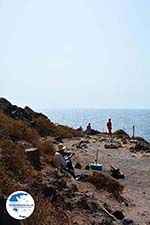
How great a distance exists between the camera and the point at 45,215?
8.26 m

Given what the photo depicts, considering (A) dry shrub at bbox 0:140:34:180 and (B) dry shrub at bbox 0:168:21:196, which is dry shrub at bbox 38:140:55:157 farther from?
(B) dry shrub at bbox 0:168:21:196

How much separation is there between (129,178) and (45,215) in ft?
33.9

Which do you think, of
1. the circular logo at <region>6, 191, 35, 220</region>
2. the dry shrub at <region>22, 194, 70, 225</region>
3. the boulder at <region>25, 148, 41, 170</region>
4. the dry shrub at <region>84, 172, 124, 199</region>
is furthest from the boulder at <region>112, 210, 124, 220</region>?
the circular logo at <region>6, 191, 35, 220</region>

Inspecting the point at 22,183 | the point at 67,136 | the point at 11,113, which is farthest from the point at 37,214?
the point at 67,136

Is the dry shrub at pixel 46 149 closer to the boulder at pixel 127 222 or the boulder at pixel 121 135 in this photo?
the boulder at pixel 127 222

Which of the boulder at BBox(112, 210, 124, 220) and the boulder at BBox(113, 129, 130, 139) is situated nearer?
the boulder at BBox(112, 210, 124, 220)

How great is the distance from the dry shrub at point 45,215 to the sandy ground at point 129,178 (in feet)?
8.35

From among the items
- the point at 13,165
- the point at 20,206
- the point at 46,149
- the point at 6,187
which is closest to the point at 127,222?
the point at 13,165

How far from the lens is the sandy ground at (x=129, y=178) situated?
12450 mm

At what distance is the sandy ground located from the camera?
12450 mm

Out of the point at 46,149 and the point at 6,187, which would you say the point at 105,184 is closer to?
the point at 46,149

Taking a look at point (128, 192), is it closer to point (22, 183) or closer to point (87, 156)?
point (22, 183)

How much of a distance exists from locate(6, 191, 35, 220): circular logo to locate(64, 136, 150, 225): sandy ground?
6.28 meters

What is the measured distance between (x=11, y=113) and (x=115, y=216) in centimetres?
2226
